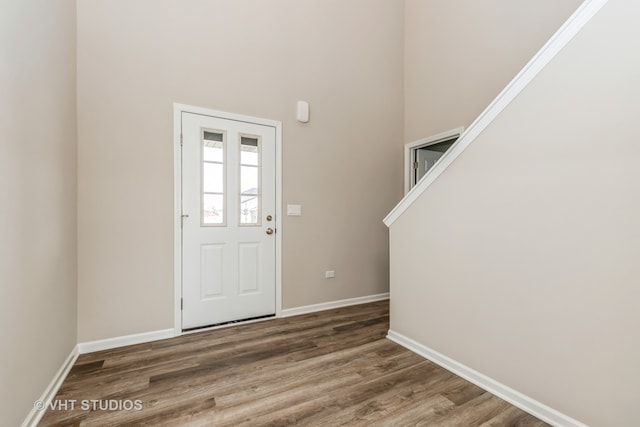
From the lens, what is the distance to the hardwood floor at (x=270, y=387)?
1584 millimetres

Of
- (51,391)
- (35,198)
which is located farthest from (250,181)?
(51,391)

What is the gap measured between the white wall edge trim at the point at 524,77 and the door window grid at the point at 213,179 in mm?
1865

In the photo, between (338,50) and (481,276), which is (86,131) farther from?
(481,276)

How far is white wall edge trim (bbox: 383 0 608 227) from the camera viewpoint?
143cm

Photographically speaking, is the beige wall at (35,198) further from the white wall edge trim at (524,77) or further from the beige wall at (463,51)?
the beige wall at (463,51)

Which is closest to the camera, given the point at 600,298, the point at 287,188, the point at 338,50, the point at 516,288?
the point at 600,298

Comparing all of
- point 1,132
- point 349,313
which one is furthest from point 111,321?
point 349,313

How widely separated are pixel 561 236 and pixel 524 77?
91cm

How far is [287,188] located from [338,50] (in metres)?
1.86

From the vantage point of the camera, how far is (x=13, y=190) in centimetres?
137

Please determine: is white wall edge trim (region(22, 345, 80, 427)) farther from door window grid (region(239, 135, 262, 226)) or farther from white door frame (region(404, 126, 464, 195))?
white door frame (region(404, 126, 464, 195))

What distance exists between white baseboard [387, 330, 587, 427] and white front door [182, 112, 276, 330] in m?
1.61

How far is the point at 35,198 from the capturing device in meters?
1.61

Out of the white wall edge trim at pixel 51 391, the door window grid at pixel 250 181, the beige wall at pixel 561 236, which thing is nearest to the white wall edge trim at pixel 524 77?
the beige wall at pixel 561 236
